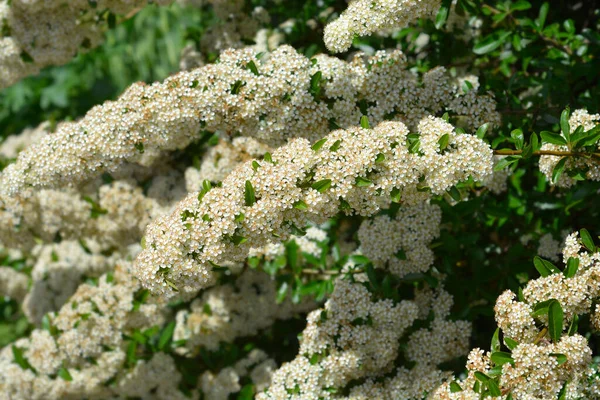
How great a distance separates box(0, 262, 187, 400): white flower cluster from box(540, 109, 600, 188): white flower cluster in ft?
7.41

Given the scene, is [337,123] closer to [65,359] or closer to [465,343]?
[465,343]

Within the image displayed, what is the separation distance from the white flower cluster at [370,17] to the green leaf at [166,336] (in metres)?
2.05

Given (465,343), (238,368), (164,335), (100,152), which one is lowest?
(238,368)

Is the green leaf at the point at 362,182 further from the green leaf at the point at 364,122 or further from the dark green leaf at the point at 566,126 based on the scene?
the dark green leaf at the point at 566,126

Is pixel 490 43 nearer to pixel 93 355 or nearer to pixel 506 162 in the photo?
pixel 506 162

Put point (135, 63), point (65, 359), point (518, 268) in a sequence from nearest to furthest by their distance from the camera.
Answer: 1. point (518, 268)
2. point (65, 359)
3. point (135, 63)

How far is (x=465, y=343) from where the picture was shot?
3.16 metres

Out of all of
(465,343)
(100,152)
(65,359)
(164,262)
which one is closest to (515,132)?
(465,343)

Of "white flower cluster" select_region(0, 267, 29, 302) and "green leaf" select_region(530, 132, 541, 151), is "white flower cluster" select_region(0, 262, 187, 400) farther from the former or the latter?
"green leaf" select_region(530, 132, 541, 151)

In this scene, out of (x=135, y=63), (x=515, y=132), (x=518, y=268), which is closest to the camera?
(x=515, y=132)

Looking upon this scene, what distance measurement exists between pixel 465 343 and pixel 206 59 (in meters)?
2.37

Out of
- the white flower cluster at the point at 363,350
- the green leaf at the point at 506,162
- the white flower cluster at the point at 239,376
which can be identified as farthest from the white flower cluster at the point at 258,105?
the white flower cluster at the point at 239,376

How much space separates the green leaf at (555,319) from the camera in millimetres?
→ 2371

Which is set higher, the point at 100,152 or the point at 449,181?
the point at 100,152
